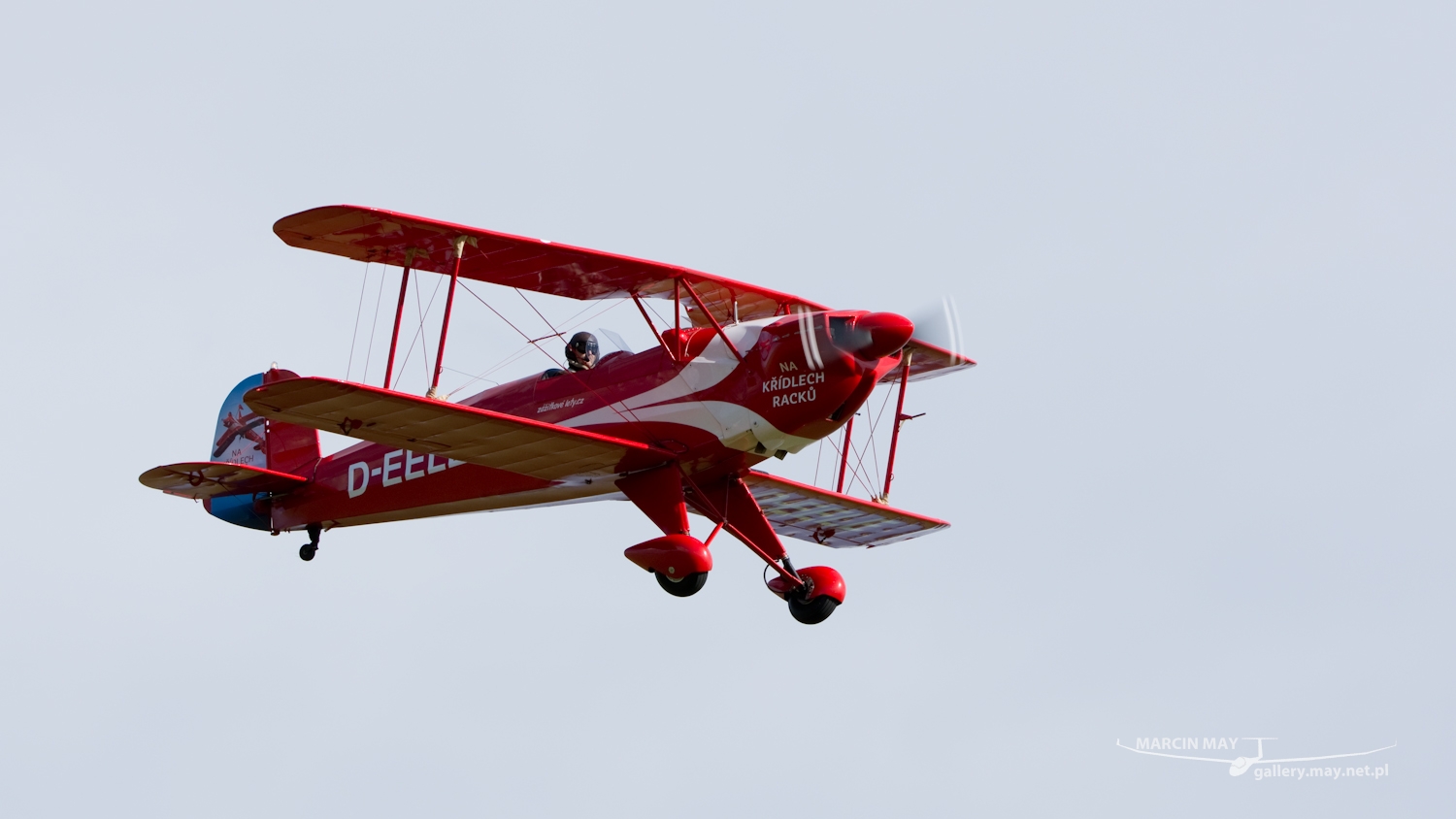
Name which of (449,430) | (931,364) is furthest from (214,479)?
(931,364)

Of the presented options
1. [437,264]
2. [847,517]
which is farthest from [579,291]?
[847,517]

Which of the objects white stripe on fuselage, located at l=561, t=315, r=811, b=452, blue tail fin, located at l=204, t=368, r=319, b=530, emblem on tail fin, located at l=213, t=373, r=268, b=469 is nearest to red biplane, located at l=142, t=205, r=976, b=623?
white stripe on fuselage, located at l=561, t=315, r=811, b=452

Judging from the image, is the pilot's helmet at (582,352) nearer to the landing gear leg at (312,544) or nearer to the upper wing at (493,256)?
the upper wing at (493,256)

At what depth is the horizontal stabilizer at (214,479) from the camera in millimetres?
17141

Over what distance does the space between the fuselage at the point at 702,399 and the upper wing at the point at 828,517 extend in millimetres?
1586

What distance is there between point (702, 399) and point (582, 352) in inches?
53.1

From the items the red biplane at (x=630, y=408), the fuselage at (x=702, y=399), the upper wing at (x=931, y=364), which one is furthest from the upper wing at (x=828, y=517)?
the fuselage at (x=702, y=399)

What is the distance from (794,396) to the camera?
14703 millimetres

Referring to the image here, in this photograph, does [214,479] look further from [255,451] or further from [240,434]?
[240,434]

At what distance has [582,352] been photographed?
15.8 metres

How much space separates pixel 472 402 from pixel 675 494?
101 inches

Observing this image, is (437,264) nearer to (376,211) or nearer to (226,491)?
(376,211)

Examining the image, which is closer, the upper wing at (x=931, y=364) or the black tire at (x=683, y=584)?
the black tire at (x=683, y=584)

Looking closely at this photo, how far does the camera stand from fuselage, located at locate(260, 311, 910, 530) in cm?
1460
